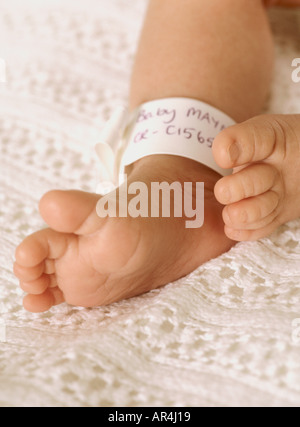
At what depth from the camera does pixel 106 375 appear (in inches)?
21.1

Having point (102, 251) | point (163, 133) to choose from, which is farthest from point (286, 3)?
point (102, 251)

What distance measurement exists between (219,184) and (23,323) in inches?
10.8

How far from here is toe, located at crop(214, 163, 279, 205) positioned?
2.06ft

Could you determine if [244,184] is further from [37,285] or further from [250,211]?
[37,285]

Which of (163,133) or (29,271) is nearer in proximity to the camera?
(29,271)

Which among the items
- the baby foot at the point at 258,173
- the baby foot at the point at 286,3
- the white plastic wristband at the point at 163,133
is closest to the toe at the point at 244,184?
the baby foot at the point at 258,173

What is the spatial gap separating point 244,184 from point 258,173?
23 mm

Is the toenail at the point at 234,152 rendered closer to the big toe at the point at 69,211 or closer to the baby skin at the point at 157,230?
the baby skin at the point at 157,230

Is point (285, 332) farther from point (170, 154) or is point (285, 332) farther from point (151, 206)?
point (170, 154)

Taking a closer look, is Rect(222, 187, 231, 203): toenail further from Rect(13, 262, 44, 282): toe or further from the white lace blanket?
Rect(13, 262, 44, 282): toe

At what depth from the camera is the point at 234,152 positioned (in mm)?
613

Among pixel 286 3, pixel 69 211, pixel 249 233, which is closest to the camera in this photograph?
pixel 69 211

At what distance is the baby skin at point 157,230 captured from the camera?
58 cm

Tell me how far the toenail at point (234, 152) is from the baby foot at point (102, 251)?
97mm
